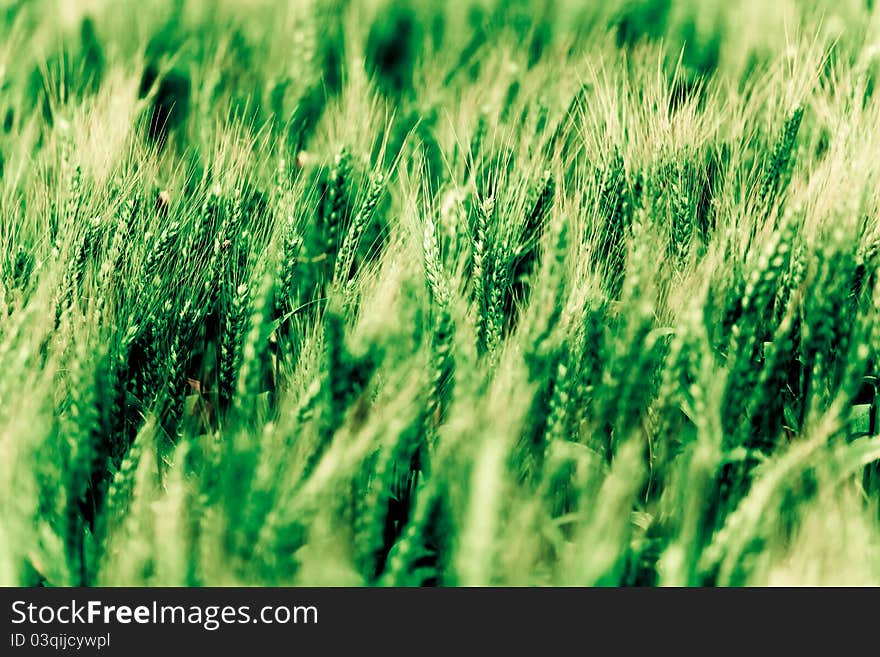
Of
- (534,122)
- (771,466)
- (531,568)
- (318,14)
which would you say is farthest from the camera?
(318,14)

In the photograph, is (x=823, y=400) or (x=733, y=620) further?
(x=823, y=400)

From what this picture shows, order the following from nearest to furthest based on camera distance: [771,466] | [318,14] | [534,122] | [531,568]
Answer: [531,568] → [771,466] → [534,122] → [318,14]

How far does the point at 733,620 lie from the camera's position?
2.18 feet

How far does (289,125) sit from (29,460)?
616mm

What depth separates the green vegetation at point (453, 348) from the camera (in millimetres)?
660

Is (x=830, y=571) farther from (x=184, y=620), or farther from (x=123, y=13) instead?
(x=123, y=13)

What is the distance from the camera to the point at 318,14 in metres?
1.30

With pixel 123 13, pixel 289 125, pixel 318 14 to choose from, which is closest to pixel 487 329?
pixel 289 125

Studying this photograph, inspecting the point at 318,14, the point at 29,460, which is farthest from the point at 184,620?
the point at 318,14

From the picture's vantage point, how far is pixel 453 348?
0.76m

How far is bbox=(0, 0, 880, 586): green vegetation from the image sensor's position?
0.66 meters

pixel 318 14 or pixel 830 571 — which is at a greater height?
pixel 318 14

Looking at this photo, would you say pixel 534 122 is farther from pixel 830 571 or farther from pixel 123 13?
pixel 123 13

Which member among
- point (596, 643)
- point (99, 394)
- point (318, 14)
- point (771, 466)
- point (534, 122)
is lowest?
point (596, 643)
